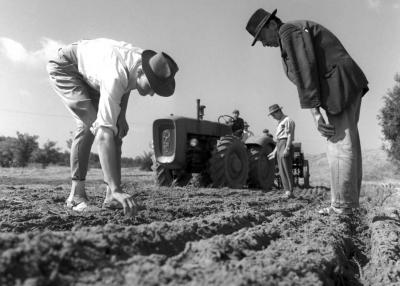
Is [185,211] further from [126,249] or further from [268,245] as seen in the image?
[126,249]

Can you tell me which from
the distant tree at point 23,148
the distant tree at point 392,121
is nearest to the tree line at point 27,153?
the distant tree at point 23,148

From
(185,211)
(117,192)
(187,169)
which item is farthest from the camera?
(187,169)

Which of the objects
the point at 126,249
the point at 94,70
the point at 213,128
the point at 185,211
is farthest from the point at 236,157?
the point at 126,249

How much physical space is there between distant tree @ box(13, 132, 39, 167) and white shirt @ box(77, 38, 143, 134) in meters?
29.7

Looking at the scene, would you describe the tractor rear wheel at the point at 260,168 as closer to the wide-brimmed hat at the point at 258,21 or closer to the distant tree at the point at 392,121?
the wide-brimmed hat at the point at 258,21

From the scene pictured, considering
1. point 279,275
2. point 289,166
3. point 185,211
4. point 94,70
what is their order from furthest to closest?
point 289,166
point 185,211
point 94,70
point 279,275

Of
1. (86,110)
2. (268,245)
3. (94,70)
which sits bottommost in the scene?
(268,245)

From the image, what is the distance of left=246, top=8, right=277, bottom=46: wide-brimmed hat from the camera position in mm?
3791

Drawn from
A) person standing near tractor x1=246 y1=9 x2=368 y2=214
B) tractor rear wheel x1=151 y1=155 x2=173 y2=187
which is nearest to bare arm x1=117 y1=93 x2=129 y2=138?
person standing near tractor x1=246 y1=9 x2=368 y2=214

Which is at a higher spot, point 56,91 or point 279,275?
point 56,91

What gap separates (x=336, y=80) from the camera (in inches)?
136

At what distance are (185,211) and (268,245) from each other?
1.65m

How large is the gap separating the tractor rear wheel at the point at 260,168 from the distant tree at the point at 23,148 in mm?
24740

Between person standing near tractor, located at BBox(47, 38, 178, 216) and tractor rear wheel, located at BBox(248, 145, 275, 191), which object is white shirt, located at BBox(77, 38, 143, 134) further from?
tractor rear wheel, located at BBox(248, 145, 275, 191)
